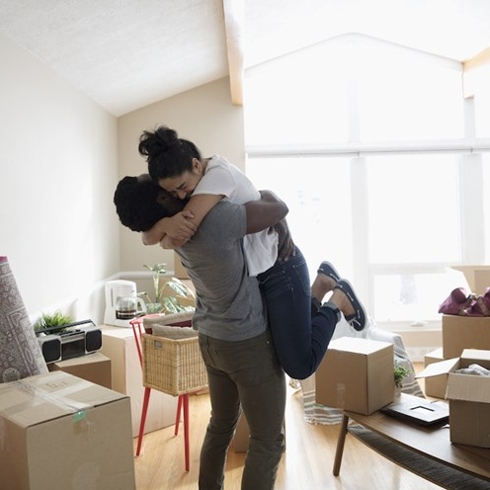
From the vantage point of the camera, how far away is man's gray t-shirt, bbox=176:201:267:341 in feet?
4.97

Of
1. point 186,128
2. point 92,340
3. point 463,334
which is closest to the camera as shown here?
point 92,340

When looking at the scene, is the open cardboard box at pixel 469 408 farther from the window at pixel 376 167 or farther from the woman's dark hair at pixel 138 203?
the window at pixel 376 167

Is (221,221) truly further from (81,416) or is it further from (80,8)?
(80,8)

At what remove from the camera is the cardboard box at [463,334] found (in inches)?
141

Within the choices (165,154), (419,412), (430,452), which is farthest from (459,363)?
(165,154)

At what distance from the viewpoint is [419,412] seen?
89.7 inches

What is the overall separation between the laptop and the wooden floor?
1.24ft

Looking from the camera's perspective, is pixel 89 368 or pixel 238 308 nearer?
pixel 238 308

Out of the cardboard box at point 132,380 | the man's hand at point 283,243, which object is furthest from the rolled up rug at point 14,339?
the man's hand at point 283,243

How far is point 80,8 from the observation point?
2574 millimetres

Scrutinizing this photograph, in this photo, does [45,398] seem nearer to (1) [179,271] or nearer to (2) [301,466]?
(2) [301,466]

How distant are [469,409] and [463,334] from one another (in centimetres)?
186

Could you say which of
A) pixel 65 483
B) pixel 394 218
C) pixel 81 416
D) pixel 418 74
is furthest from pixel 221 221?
pixel 418 74

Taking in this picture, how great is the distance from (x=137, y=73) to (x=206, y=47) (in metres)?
0.54
